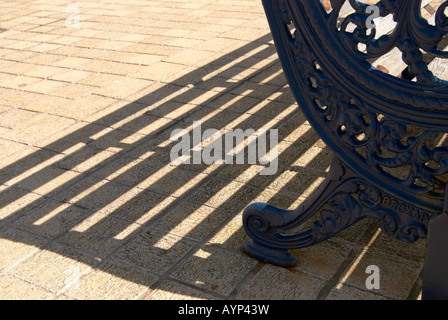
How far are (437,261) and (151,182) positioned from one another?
5.60 ft

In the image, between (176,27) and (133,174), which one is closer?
(133,174)

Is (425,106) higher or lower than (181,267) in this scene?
higher

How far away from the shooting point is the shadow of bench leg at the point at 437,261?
218 cm

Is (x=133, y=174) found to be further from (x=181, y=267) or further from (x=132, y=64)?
(x=132, y=64)

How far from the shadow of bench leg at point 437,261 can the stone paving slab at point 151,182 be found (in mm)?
164

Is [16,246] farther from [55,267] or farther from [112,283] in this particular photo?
[112,283]

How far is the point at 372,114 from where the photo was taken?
2.27m

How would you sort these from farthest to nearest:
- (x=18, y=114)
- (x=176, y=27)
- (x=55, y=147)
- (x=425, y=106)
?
1. (x=176, y=27)
2. (x=18, y=114)
3. (x=55, y=147)
4. (x=425, y=106)
